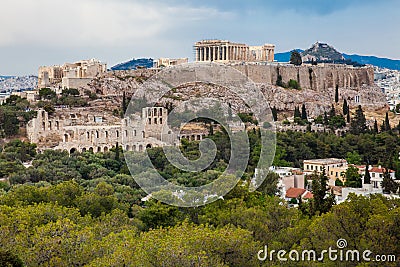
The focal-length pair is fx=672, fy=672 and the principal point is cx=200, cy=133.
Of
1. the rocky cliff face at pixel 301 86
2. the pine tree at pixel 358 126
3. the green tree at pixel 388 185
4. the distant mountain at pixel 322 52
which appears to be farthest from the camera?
the distant mountain at pixel 322 52

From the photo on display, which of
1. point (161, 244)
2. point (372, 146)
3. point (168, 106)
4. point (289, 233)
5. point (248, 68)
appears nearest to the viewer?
point (161, 244)

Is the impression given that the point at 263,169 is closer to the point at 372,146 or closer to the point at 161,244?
the point at 161,244

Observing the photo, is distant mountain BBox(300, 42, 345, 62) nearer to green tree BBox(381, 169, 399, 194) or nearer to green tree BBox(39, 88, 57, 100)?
green tree BBox(39, 88, 57, 100)

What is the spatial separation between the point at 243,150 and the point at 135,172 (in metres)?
5.05

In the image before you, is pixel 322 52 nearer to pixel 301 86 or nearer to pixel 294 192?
pixel 301 86

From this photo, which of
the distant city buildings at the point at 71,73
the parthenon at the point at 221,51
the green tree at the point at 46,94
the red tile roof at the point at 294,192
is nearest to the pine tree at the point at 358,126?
the red tile roof at the point at 294,192

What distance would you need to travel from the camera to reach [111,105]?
44594 mm

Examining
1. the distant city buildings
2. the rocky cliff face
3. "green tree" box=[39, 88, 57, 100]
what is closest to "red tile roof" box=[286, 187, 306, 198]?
the rocky cliff face

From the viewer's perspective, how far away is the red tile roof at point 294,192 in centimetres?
2703

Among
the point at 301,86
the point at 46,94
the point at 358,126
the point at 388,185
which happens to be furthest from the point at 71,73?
the point at 388,185

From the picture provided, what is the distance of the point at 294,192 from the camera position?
2759 centimetres

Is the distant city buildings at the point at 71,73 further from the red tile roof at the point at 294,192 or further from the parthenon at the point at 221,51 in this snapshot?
the red tile roof at the point at 294,192

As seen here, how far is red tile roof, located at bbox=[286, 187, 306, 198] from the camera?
27.0 metres

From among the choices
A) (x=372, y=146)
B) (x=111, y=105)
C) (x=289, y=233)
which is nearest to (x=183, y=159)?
(x=289, y=233)
